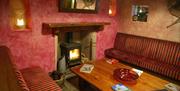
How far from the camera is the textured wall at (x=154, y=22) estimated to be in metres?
3.73

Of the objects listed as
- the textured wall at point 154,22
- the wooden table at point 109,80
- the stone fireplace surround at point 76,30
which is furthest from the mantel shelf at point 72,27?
the wooden table at point 109,80

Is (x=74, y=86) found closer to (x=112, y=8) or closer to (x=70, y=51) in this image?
(x=70, y=51)

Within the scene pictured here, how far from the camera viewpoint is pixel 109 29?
473 cm

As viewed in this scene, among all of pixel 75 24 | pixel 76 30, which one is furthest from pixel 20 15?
pixel 76 30

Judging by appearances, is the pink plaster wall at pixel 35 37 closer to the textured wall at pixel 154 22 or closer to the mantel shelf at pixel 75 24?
the mantel shelf at pixel 75 24

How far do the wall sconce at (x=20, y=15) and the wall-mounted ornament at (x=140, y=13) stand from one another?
2963 mm

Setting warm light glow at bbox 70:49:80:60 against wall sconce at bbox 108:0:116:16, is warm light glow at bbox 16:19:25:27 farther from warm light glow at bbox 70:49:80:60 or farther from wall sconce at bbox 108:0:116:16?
wall sconce at bbox 108:0:116:16

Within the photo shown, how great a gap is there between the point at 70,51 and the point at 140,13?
7.51 ft

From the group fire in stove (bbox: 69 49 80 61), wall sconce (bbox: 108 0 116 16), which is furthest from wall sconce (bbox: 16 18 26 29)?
wall sconce (bbox: 108 0 116 16)

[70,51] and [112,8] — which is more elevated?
[112,8]

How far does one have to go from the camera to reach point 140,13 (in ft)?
14.3

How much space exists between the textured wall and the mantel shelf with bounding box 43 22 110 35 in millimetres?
→ 774

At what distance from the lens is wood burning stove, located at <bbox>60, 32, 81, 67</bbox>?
4026mm

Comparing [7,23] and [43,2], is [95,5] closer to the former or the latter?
[43,2]
